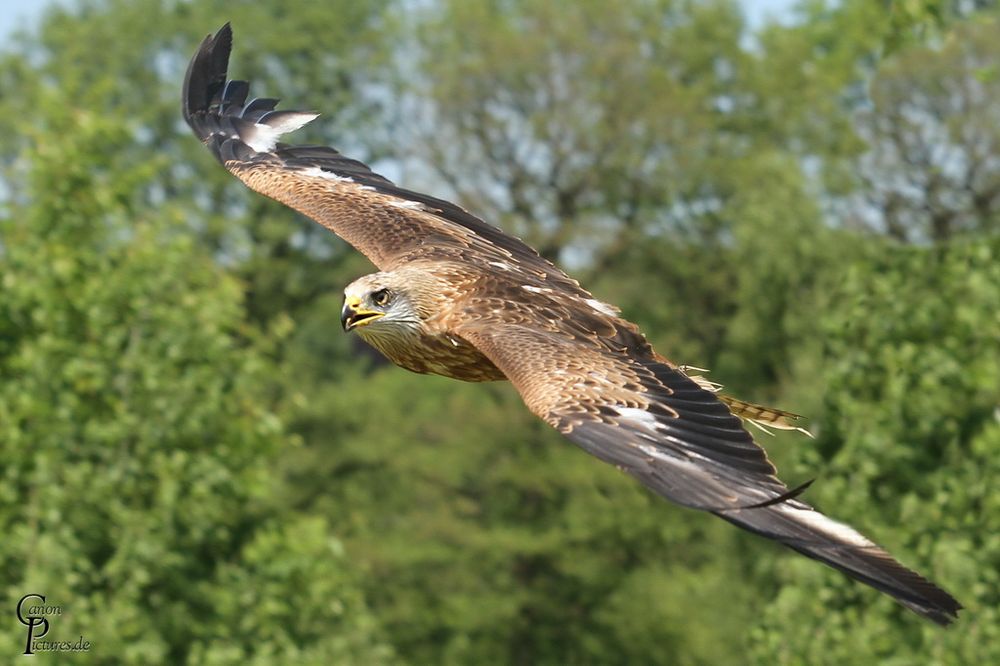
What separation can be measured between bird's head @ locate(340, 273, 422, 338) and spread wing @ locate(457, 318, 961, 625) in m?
0.51

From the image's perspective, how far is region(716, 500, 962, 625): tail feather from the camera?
622 centimetres

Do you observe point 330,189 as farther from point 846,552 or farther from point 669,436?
point 846,552

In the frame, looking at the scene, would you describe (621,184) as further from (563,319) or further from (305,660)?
(563,319)

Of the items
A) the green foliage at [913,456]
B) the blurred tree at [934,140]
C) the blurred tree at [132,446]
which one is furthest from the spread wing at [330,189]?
the blurred tree at [934,140]

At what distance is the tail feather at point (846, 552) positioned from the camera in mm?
6223

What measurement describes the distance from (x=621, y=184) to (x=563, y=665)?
38.0 feet

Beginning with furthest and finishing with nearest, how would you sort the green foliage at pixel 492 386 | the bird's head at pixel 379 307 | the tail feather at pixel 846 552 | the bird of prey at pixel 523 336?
1. the green foliage at pixel 492 386
2. the bird's head at pixel 379 307
3. the bird of prey at pixel 523 336
4. the tail feather at pixel 846 552

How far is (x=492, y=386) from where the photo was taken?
35.2 m

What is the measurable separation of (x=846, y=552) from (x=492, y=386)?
28.8 meters

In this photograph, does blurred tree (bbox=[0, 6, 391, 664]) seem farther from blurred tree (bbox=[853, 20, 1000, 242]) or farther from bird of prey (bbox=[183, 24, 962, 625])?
blurred tree (bbox=[853, 20, 1000, 242])

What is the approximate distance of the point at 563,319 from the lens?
881 centimetres

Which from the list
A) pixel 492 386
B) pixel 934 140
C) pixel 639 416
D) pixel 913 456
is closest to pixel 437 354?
pixel 639 416

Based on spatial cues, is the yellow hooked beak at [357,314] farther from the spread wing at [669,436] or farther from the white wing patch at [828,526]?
the white wing patch at [828,526]

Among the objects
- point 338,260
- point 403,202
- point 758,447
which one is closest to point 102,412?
point 403,202
